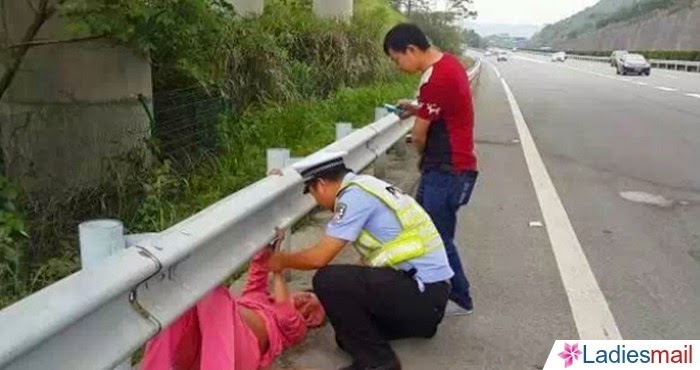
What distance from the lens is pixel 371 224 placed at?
11.4 feet

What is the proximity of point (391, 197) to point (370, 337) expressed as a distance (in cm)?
64

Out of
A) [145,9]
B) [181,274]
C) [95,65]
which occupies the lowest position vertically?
[181,274]

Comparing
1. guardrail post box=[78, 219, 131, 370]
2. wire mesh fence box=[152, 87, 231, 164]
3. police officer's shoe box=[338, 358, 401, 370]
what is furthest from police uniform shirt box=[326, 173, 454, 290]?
wire mesh fence box=[152, 87, 231, 164]

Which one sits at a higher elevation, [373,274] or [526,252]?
[373,274]

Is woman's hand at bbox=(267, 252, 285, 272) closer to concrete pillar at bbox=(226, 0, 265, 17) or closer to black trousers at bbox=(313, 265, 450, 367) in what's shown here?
black trousers at bbox=(313, 265, 450, 367)

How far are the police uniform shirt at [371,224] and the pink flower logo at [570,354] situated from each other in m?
0.64

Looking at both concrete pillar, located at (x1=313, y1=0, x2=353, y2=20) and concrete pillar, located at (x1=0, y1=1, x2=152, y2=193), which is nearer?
concrete pillar, located at (x1=0, y1=1, x2=152, y2=193)

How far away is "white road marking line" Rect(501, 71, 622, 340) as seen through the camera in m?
4.03

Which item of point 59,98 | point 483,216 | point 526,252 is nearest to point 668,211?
point 483,216


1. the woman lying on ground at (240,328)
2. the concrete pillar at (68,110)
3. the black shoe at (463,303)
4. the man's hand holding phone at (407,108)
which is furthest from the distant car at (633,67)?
the woman lying on ground at (240,328)

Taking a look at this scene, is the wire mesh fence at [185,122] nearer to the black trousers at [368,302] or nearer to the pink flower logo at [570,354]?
the black trousers at [368,302]

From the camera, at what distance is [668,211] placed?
22.6 feet

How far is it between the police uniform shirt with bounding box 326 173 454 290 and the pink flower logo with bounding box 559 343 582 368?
0.64 m

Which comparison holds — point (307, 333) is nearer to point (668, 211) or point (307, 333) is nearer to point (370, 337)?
point (370, 337)
